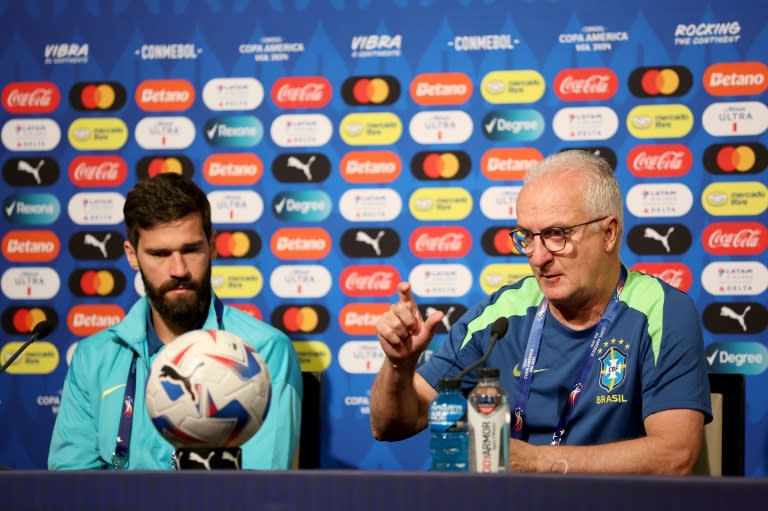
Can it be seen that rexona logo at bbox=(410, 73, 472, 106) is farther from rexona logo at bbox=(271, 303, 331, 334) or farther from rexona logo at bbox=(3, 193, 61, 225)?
rexona logo at bbox=(3, 193, 61, 225)

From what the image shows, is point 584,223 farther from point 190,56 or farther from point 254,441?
point 190,56

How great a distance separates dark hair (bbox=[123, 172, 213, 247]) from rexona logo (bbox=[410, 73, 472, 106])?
925 millimetres

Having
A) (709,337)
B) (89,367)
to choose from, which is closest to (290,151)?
(89,367)

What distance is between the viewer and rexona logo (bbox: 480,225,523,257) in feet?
10.2

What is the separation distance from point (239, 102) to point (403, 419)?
159cm

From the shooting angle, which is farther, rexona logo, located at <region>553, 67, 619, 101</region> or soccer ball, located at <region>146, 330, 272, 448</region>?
rexona logo, located at <region>553, 67, 619, 101</region>

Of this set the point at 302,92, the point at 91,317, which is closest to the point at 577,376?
the point at 302,92

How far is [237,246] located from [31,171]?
34.2 inches

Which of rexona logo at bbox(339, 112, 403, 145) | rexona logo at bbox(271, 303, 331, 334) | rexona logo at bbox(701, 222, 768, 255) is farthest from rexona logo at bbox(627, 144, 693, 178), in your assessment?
rexona logo at bbox(271, 303, 331, 334)

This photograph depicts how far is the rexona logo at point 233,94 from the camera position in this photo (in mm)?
3287

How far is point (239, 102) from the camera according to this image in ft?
10.8

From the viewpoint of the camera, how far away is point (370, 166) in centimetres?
322

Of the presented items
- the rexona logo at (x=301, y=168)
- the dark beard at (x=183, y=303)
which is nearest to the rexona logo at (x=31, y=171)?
the rexona logo at (x=301, y=168)

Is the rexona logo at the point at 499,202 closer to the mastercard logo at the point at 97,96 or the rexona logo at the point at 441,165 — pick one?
the rexona logo at the point at 441,165
